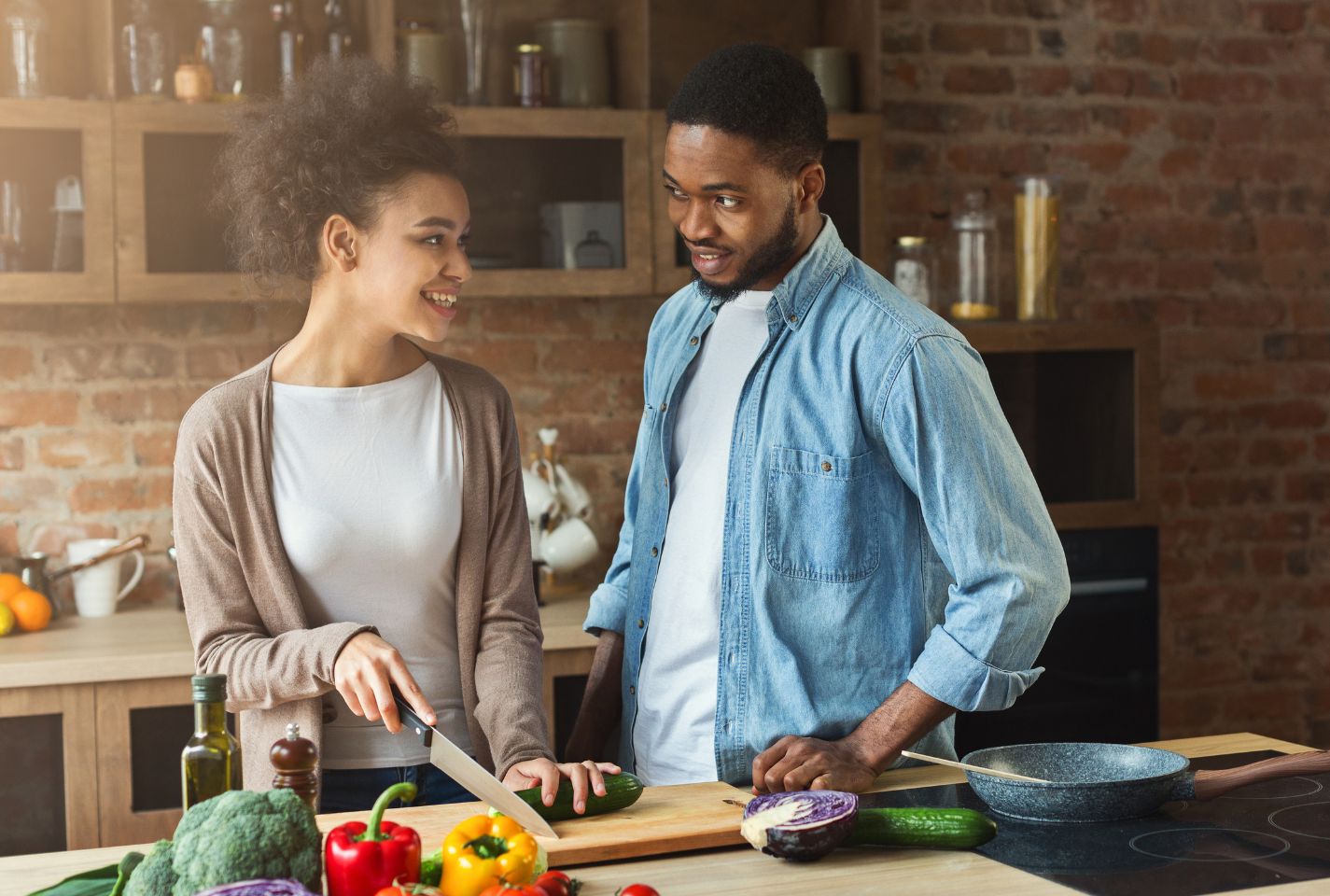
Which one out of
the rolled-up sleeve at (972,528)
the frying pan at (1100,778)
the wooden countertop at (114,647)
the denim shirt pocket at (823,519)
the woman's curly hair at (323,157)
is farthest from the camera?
the wooden countertop at (114,647)

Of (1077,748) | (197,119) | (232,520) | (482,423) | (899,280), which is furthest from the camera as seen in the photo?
(899,280)

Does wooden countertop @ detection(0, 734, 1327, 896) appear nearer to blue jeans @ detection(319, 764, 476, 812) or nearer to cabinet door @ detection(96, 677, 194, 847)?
blue jeans @ detection(319, 764, 476, 812)

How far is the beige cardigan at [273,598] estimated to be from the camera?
1.63 metres

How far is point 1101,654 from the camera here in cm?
335

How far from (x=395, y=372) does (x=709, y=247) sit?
0.46 metres

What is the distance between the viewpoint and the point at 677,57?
3.46 metres

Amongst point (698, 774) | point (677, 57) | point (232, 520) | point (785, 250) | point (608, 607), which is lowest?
point (698, 774)

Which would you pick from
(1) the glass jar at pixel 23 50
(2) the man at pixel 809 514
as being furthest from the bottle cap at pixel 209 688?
(1) the glass jar at pixel 23 50

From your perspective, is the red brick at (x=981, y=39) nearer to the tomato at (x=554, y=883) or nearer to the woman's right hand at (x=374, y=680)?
the woman's right hand at (x=374, y=680)

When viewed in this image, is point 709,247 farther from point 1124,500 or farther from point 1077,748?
point 1124,500

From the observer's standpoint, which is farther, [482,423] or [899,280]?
[899,280]

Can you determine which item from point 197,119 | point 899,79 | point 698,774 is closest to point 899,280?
point 899,79

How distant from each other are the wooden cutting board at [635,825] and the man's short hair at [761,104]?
762 mm

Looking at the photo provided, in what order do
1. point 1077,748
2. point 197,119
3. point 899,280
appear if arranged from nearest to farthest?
1. point 1077,748
2. point 197,119
3. point 899,280
